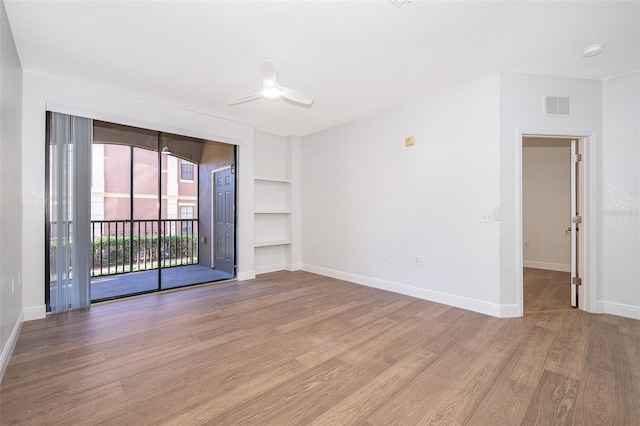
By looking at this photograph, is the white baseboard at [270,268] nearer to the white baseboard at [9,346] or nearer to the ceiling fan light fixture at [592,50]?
the white baseboard at [9,346]

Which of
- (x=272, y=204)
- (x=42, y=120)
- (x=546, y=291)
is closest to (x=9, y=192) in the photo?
(x=42, y=120)

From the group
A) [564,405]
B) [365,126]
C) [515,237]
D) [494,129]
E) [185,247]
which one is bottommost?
[564,405]

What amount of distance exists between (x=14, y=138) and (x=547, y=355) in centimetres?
524

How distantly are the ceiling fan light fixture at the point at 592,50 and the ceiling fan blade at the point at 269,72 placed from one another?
301 cm

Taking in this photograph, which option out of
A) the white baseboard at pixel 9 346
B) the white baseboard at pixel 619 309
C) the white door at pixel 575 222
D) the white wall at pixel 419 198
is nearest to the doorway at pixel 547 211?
the white door at pixel 575 222

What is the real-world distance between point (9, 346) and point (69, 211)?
5.20 ft

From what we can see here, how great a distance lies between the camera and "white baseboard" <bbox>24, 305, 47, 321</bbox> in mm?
3018

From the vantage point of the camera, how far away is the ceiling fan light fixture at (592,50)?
259 cm

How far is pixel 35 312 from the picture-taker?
10.1 feet

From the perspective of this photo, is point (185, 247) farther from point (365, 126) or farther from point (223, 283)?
point (365, 126)

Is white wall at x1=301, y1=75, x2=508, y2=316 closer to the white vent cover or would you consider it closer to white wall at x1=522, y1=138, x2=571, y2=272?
the white vent cover

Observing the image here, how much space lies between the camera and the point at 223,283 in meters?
4.63

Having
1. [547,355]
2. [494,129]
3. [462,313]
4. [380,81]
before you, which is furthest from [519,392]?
[380,81]

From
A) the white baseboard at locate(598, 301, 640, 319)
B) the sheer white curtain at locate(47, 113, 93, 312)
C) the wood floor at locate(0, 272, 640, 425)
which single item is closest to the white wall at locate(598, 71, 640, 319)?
the white baseboard at locate(598, 301, 640, 319)
